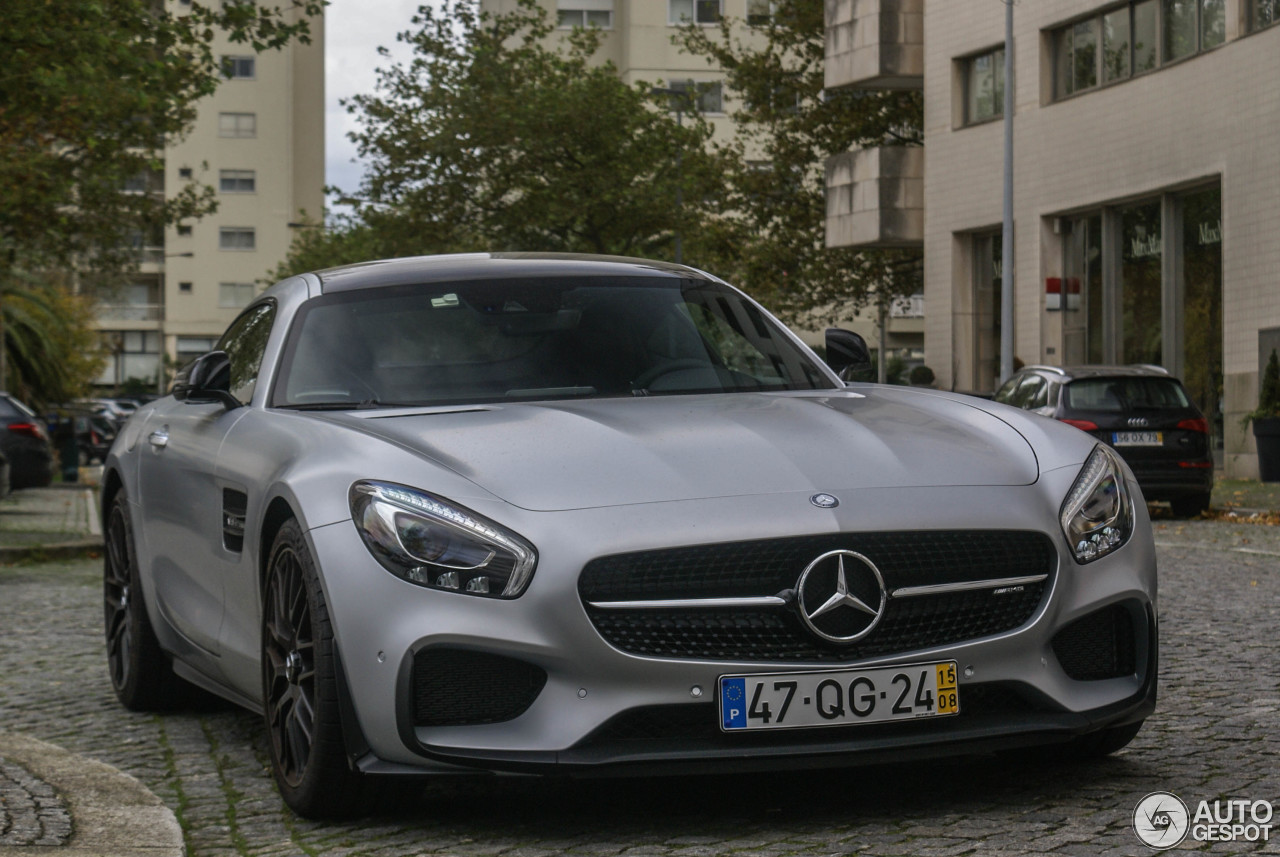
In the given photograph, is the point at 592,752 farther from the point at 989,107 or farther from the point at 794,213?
the point at 794,213

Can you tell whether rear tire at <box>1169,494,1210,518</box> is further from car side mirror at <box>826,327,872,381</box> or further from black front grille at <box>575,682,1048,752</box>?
black front grille at <box>575,682,1048,752</box>

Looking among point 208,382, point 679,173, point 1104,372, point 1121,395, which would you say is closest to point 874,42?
point 679,173

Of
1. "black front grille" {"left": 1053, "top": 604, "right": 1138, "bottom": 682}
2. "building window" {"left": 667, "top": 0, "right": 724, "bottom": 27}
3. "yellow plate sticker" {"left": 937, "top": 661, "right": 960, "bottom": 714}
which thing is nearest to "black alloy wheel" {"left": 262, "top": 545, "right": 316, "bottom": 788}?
"yellow plate sticker" {"left": 937, "top": 661, "right": 960, "bottom": 714}

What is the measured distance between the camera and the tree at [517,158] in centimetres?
4216

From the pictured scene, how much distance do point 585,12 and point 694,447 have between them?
74472 millimetres

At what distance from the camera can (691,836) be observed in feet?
14.4

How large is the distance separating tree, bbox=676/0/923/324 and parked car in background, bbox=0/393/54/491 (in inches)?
801

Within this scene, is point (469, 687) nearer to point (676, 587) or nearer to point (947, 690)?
point (676, 587)

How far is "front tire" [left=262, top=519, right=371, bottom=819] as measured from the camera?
4527 millimetres

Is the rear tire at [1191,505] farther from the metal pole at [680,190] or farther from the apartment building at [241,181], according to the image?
the apartment building at [241,181]

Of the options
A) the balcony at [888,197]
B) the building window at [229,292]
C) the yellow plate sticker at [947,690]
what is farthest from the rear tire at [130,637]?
the building window at [229,292]

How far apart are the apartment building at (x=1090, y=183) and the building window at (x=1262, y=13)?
0.04 meters

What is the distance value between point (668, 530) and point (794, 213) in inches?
1500

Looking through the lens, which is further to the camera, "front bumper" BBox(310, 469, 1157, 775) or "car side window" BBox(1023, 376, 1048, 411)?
"car side window" BBox(1023, 376, 1048, 411)
